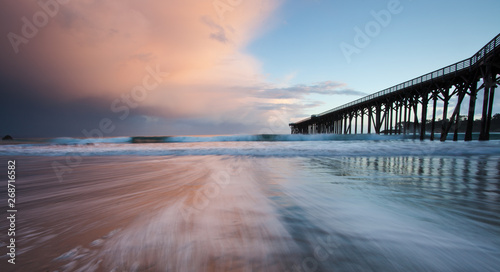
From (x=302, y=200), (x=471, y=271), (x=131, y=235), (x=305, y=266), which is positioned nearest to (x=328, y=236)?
(x=305, y=266)

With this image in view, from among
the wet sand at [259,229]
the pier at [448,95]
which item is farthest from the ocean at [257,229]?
the pier at [448,95]

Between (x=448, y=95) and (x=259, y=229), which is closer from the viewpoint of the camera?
(x=259, y=229)

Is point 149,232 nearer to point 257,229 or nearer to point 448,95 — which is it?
point 257,229

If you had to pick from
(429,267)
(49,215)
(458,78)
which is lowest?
(49,215)

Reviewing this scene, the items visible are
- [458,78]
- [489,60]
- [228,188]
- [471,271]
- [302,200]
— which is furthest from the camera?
[458,78]

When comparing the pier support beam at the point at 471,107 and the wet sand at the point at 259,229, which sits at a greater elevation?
the pier support beam at the point at 471,107

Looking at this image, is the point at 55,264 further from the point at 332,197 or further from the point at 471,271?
the point at 332,197

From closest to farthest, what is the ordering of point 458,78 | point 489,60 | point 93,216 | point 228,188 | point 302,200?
point 93,216 < point 302,200 < point 228,188 < point 489,60 < point 458,78

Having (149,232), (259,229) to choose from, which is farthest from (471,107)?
(149,232)

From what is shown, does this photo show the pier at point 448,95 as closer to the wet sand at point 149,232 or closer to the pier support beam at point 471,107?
the pier support beam at point 471,107

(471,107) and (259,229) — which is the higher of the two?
(471,107)

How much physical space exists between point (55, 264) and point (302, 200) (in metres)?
1.57

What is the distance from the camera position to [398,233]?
112cm

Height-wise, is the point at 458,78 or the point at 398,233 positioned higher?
the point at 458,78
